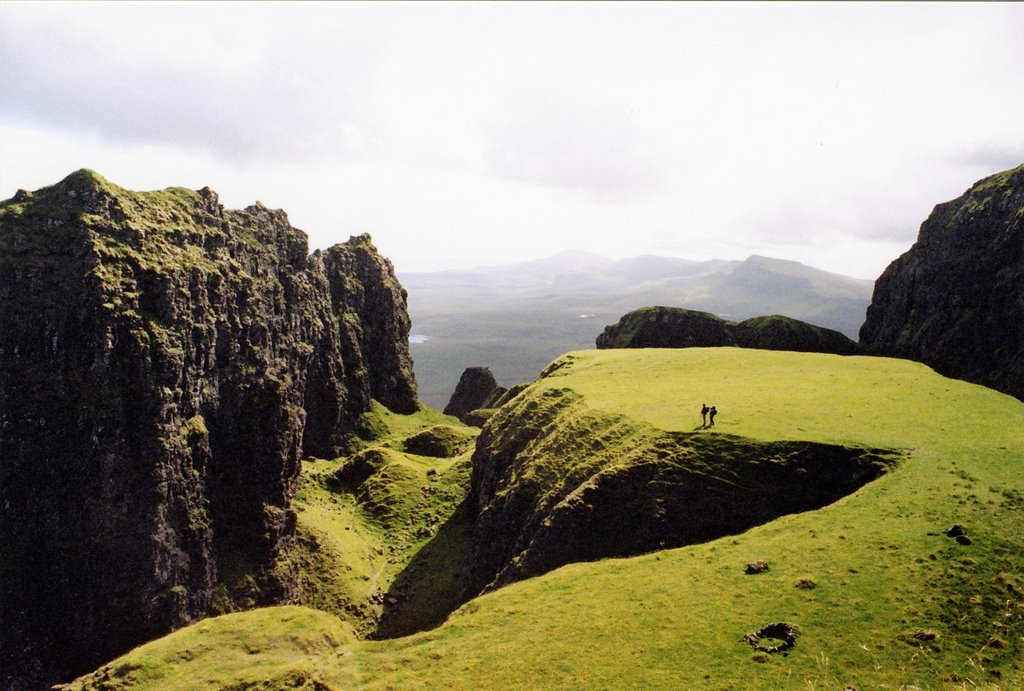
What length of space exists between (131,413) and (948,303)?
17187 cm

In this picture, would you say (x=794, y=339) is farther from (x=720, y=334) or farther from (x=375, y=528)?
(x=375, y=528)

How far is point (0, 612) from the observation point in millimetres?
51656

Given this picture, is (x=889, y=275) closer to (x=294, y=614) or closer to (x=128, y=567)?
(x=294, y=614)

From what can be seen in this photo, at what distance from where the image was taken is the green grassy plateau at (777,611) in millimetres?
28750

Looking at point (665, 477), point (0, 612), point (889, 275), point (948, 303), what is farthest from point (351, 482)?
point (889, 275)

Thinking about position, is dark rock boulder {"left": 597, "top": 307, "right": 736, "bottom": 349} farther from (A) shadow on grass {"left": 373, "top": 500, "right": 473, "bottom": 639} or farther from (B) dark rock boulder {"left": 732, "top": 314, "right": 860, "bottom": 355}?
(A) shadow on grass {"left": 373, "top": 500, "right": 473, "bottom": 639}

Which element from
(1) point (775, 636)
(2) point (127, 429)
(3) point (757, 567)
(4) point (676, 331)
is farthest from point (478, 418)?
(1) point (775, 636)

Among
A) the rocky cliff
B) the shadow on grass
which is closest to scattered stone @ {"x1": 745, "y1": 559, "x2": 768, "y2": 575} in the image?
the rocky cliff

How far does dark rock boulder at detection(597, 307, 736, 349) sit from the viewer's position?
14212cm

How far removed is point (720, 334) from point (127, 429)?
130m

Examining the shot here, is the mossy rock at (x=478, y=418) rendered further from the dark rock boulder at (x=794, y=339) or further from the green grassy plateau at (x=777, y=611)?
the green grassy plateau at (x=777, y=611)

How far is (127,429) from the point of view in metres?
59.0

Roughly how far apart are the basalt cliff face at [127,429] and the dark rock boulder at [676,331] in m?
94.4

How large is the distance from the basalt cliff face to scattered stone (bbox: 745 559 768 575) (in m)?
56.0
